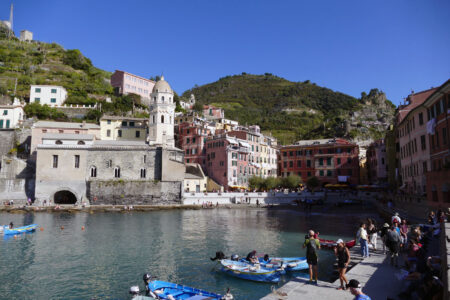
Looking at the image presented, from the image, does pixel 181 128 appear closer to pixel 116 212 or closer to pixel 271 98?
pixel 116 212

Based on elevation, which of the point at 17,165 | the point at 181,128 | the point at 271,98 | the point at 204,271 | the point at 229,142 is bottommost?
the point at 204,271

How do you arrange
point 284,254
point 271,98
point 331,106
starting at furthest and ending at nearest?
point 271,98 → point 331,106 → point 284,254

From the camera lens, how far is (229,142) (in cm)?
6031

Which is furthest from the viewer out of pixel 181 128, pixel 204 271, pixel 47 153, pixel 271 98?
pixel 271 98

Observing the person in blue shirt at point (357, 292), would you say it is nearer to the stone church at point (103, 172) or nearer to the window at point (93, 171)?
the stone church at point (103, 172)

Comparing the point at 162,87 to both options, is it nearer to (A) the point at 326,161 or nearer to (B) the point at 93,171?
(B) the point at 93,171

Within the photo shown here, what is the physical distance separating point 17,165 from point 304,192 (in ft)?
167

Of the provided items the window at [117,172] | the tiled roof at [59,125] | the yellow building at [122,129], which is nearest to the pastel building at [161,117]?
the yellow building at [122,129]

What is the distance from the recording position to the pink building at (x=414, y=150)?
103ft

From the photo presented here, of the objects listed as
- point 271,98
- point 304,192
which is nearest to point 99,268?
point 304,192

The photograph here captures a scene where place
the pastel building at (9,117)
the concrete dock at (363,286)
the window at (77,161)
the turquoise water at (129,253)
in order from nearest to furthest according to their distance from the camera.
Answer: the concrete dock at (363,286) → the turquoise water at (129,253) → the window at (77,161) → the pastel building at (9,117)

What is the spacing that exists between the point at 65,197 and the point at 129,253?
3923 cm

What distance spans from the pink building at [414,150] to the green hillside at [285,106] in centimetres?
4446

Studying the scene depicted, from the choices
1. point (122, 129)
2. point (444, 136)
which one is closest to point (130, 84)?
point (122, 129)
